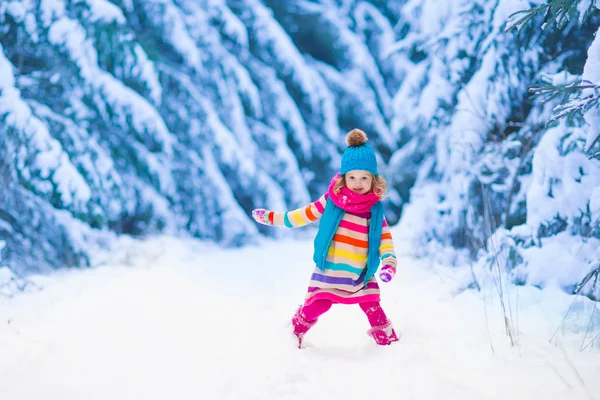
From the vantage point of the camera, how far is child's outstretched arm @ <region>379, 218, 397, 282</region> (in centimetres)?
248

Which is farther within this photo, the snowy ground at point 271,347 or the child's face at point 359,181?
the child's face at point 359,181

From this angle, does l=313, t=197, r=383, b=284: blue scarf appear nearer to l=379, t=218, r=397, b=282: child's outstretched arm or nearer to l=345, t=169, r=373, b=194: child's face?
l=379, t=218, r=397, b=282: child's outstretched arm

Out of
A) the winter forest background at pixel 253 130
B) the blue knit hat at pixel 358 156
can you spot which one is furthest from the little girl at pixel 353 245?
the winter forest background at pixel 253 130

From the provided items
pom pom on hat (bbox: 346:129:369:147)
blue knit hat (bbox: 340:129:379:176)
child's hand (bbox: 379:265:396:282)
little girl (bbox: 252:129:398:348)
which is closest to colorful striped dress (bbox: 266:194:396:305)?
little girl (bbox: 252:129:398:348)

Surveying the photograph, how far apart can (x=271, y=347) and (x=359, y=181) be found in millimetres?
1048

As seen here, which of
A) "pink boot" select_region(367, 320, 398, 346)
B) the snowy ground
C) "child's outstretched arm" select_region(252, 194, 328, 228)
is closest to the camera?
the snowy ground

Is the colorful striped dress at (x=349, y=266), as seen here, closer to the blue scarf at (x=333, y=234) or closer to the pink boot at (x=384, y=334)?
the blue scarf at (x=333, y=234)

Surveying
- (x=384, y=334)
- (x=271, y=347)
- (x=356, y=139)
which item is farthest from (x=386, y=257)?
(x=271, y=347)

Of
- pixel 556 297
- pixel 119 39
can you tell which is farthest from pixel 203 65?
pixel 556 297

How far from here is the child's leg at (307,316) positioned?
106 inches

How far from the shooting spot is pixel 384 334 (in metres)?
2.61

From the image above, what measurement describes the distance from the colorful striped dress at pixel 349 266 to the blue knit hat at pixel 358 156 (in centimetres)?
28

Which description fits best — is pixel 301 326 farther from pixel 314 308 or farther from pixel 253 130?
pixel 253 130

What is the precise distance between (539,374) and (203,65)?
5.60m
